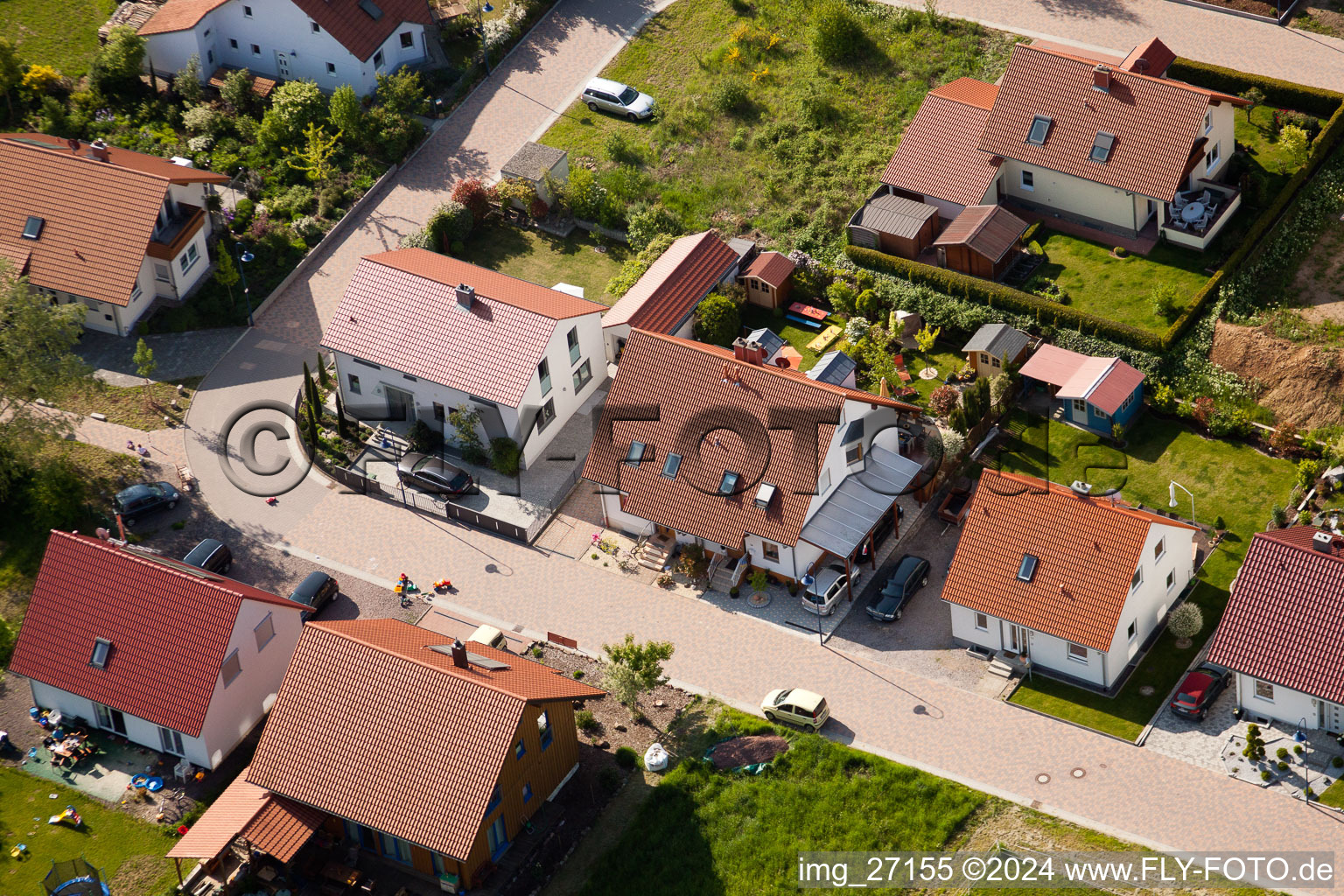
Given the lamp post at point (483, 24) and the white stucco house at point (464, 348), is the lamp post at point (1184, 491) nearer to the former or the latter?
the white stucco house at point (464, 348)

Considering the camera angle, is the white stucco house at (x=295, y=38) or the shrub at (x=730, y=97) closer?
the shrub at (x=730, y=97)

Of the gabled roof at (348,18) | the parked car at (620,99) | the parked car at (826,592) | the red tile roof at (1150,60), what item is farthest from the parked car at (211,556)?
the red tile roof at (1150,60)

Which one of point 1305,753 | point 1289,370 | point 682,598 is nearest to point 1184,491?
point 1289,370

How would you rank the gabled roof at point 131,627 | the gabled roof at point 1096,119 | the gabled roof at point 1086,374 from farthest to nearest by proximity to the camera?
the gabled roof at point 1096,119 → the gabled roof at point 1086,374 → the gabled roof at point 131,627

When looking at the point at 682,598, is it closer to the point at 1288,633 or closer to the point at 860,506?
the point at 860,506

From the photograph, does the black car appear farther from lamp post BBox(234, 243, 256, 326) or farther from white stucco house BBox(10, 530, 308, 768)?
lamp post BBox(234, 243, 256, 326)

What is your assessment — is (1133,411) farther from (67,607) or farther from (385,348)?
(67,607)
